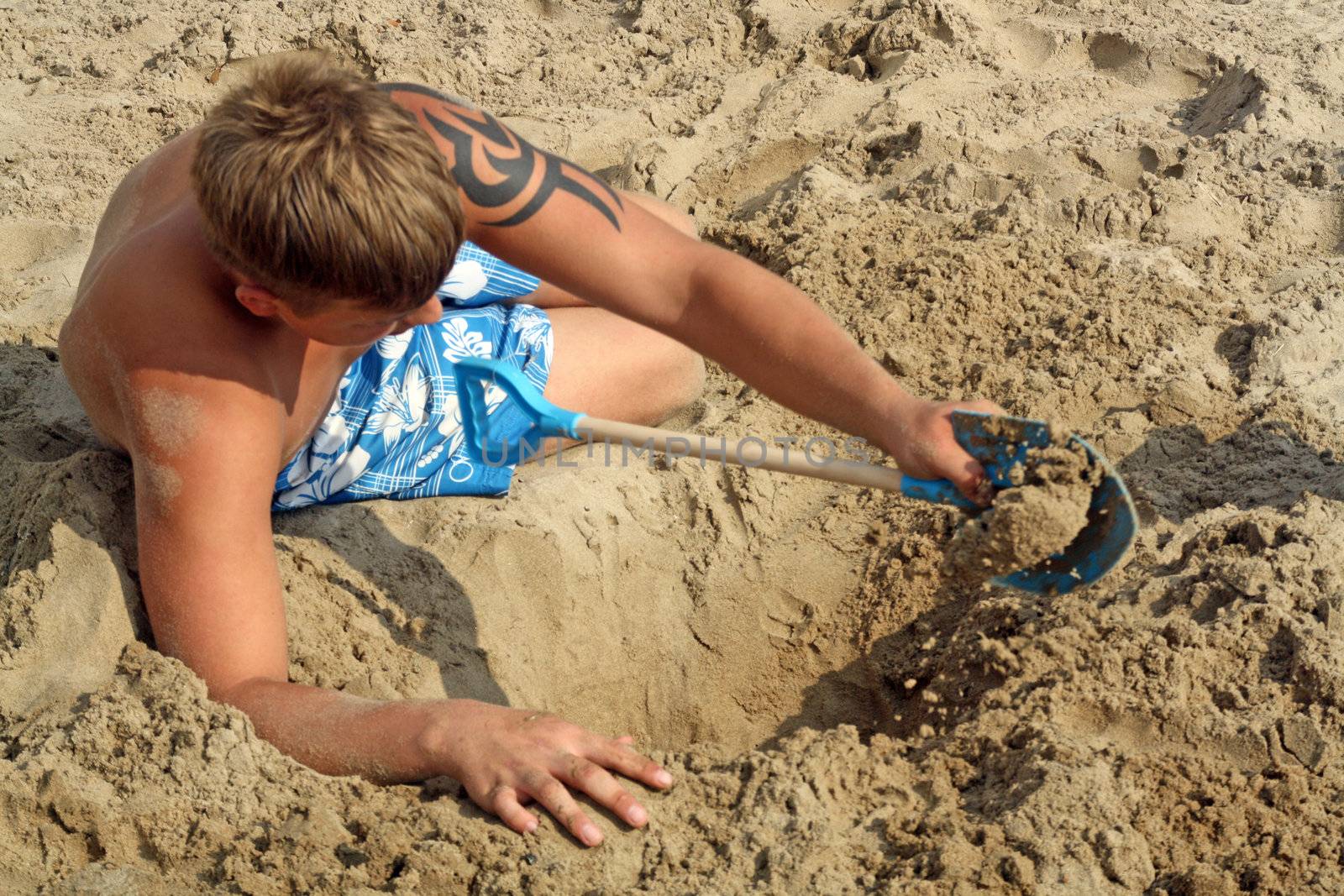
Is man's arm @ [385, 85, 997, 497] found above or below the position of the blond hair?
below

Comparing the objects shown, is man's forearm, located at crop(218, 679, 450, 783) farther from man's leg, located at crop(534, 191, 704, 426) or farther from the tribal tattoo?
man's leg, located at crop(534, 191, 704, 426)

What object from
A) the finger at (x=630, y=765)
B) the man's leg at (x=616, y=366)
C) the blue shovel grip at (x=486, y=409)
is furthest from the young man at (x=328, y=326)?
the man's leg at (x=616, y=366)

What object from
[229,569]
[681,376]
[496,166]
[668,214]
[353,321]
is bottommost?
[681,376]

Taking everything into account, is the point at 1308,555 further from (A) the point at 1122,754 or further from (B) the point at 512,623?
(B) the point at 512,623

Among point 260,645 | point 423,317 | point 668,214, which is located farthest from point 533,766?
point 668,214

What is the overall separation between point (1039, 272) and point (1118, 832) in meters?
1.63

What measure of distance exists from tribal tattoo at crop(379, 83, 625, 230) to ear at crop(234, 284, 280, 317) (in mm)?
336

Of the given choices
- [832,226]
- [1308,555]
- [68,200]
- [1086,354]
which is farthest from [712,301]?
[68,200]

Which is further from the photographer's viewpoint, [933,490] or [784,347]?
[784,347]

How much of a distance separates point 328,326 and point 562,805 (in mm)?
727

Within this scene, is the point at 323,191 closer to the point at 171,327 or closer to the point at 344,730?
the point at 171,327

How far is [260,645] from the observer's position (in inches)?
68.6

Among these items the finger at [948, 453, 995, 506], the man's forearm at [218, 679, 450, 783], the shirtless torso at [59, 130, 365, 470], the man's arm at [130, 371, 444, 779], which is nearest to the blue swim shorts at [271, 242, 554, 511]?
the shirtless torso at [59, 130, 365, 470]

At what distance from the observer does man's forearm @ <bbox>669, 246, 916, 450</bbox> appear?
1646 millimetres
